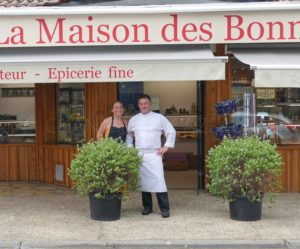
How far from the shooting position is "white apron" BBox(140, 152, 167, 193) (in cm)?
782

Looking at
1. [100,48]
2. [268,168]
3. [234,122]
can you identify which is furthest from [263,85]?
[100,48]

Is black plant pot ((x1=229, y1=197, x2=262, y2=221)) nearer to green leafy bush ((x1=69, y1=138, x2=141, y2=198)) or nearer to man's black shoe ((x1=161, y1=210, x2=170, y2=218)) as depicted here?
man's black shoe ((x1=161, y1=210, x2=170, y2=218))

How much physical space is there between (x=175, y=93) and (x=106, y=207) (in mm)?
4586

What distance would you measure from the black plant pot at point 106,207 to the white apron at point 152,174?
472 millimetres

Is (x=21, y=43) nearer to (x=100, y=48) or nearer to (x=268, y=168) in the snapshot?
(x=100, y=48)

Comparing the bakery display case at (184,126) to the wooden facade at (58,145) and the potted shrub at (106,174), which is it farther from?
the potted shrub at (106,174)

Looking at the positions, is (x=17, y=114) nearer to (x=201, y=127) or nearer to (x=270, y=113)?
(x=201, y=127)

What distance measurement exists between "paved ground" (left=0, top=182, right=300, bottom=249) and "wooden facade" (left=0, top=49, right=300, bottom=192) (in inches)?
30.8

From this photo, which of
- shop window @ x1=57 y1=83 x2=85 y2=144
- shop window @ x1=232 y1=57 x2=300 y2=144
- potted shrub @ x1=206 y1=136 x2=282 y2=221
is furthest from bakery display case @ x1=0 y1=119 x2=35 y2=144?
potted shrub @ x1=206 y1=136 x2=282 y2=221

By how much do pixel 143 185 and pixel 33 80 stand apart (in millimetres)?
2044

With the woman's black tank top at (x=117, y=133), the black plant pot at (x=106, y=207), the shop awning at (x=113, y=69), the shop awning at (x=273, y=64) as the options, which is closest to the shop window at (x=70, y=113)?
the woman's black tank top at (x=117, y=133)

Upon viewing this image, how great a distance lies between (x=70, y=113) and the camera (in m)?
10.3

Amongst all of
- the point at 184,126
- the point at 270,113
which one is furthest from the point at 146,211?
the point at 184,126

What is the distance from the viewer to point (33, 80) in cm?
762
